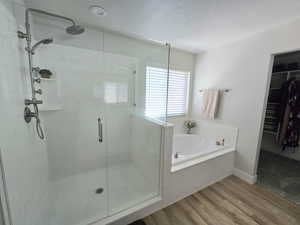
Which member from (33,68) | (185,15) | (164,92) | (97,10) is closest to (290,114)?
(164,92)

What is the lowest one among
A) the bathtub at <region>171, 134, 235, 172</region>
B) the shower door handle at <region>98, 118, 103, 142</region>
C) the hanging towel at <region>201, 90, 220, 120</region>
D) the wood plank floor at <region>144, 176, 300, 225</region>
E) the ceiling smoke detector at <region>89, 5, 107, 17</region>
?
the wood plank floor at <region>144, 176, 300, 225</region>

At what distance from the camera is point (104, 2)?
146cm

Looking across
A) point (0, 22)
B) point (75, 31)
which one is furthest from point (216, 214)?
point (75, 31)

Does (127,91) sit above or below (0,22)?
below

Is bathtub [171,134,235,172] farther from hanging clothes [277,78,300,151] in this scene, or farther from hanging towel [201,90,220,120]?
hanging clothes [277,78,300,151]

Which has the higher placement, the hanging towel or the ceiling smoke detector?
the ceiling smoke detector

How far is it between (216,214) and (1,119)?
89.4 inches

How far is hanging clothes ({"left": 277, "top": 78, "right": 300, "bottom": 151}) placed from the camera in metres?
2.54

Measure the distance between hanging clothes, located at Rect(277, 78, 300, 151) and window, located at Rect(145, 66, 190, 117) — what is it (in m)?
1.89

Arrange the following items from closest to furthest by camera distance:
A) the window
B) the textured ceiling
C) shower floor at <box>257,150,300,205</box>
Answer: the textured ceiling → shower floor at <box>257,150,300,205</box> → the window

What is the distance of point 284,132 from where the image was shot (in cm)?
267

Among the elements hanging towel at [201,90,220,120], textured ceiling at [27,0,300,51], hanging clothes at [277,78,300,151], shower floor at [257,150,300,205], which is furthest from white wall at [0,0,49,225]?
hanging clothes at [277,78,300,151]

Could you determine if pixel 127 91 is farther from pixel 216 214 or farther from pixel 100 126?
pixel 216 214

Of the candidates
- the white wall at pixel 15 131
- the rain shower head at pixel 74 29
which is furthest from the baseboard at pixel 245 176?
the rain shower head at pixel 74 29
